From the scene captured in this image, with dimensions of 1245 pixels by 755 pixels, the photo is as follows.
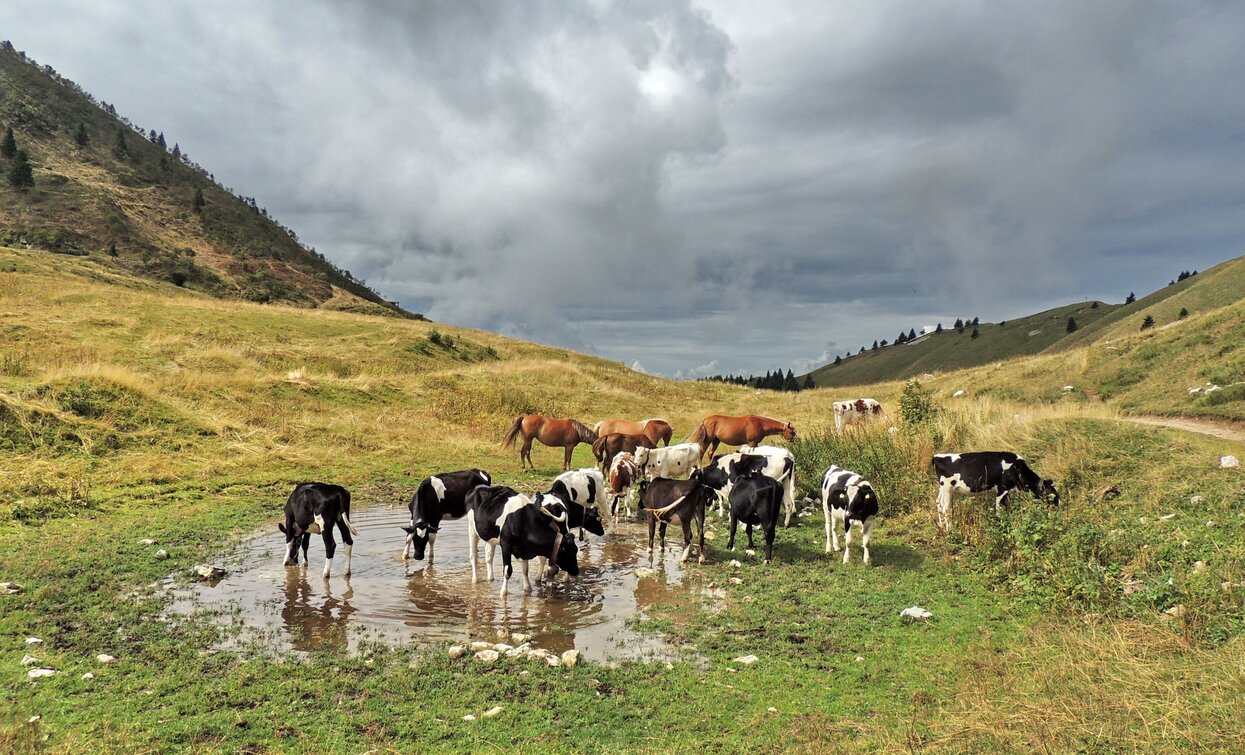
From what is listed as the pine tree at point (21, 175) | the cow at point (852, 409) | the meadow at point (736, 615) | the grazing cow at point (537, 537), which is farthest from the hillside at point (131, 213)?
the grazing cow at point (537, 537)

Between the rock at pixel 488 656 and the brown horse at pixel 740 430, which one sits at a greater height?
the brown horse at pixel 740 430

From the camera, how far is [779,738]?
605 cm

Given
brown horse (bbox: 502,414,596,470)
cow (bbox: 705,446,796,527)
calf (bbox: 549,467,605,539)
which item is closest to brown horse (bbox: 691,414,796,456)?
brown horse (bbox: 502,414,596,470)

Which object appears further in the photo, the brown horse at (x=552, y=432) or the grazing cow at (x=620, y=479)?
the brown horse at (x=552, y=432)

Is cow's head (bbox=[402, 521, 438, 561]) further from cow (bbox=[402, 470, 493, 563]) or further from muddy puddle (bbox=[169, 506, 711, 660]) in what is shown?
muddy puddle (bbox=[169, 506, 711, 660])

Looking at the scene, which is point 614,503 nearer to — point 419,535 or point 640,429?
point 640,429

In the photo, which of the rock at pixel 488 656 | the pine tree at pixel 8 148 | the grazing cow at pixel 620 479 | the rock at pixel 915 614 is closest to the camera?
the rock at pixel 488 656

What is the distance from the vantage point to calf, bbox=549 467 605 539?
12859mm

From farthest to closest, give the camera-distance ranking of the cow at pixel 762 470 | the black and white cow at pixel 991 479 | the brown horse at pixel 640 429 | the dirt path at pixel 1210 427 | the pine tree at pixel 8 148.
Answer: the pine tree at pixel 8 148, the brown horse at pixel 640 429, the dirt path at pixel 1210 427, the cow at pixel 762 470, the black and white cow at pixel 991 479

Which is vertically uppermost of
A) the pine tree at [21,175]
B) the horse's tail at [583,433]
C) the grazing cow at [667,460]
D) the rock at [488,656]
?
the pine tree at [21,175]

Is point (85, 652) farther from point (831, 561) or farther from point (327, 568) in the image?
point (831, 561)

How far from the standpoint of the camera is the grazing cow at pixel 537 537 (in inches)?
420

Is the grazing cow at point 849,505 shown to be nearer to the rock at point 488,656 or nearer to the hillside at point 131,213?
the rock at point 488,656

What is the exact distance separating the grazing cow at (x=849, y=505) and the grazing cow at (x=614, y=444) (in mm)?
8171
